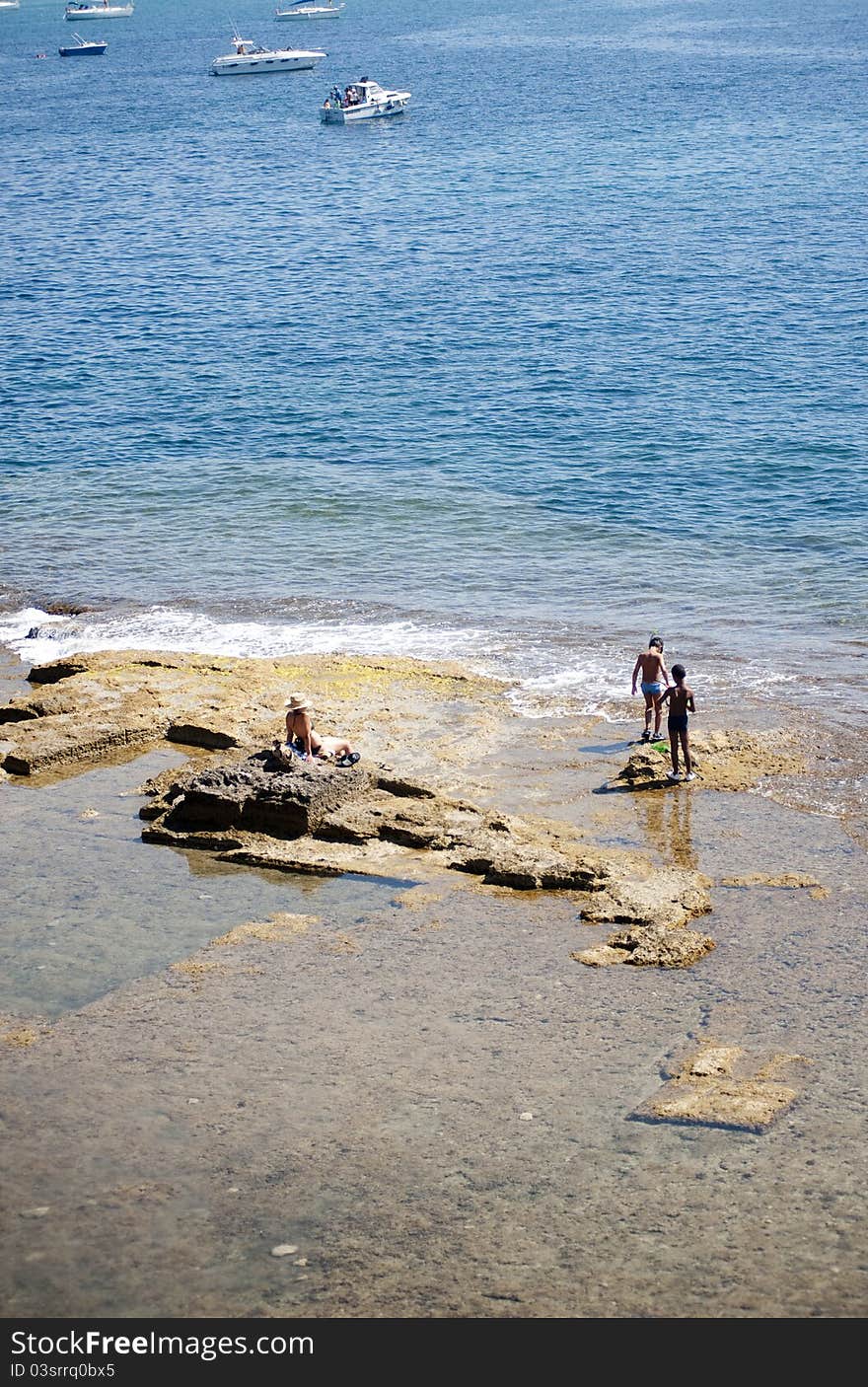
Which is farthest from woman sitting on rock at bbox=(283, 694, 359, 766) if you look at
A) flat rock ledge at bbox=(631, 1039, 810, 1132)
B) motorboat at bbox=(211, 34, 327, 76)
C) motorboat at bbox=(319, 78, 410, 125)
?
motorboat at bbox=(211, 34, 327, 76)

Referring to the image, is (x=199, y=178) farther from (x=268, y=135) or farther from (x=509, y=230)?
(x=509, y=230)

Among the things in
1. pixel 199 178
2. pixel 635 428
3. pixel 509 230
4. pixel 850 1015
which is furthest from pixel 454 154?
pixel 850 1015

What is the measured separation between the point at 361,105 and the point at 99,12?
104826 millimetres

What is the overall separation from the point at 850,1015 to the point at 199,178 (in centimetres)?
6656

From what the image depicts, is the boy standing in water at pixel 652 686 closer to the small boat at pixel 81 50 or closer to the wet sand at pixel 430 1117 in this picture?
the wet sand at pixel 430 1117

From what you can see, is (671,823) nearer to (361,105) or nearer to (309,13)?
(361,105)

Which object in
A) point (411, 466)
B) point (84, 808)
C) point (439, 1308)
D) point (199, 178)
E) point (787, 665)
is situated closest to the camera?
point (439, 1308)

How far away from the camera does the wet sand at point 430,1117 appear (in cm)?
916

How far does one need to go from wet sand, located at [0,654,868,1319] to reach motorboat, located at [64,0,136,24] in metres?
178

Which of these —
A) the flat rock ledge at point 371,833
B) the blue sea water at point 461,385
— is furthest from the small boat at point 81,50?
the flat rock ledge at point 371,833

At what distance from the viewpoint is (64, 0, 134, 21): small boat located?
16750cm

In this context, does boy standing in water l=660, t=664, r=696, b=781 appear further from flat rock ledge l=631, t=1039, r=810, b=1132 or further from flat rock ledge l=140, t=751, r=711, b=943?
flat rock ledge l=631, t=1039, r=810, b=1132

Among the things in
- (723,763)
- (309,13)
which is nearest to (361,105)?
(723,763)

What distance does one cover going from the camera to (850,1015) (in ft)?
39.8
